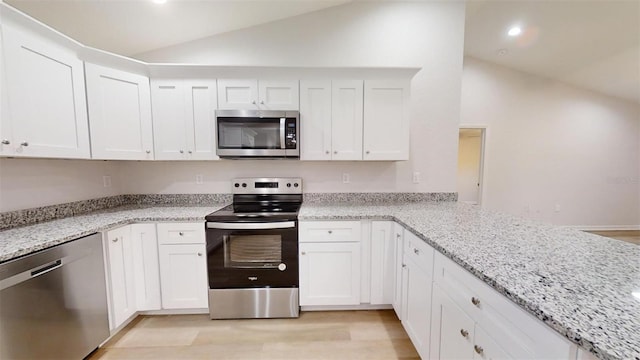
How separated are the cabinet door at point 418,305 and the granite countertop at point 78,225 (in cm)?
171

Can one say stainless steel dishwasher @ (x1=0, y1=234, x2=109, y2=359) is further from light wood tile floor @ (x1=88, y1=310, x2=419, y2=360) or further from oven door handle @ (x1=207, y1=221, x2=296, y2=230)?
oven door handle @ (x1=207, y1=221, x2=296, y2=230)

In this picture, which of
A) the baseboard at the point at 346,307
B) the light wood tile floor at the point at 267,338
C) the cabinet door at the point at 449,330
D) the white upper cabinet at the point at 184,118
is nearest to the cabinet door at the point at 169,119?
the white upper cabinet at the point at 184,118

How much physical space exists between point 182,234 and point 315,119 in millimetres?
1555

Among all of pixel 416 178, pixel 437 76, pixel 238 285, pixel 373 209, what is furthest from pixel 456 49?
pixel 238 285

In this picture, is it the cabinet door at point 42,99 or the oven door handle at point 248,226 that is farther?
the oven door handle at point 248,226

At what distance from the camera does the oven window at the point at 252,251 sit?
1926 millimetres

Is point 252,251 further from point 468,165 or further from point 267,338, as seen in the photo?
point 468,165

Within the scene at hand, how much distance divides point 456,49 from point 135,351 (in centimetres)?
395

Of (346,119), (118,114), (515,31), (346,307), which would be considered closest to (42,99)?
(118,114)

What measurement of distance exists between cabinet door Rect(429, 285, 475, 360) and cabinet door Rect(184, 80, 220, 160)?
2.10 metres

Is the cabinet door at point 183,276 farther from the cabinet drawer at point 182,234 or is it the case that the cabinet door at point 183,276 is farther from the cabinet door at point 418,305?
the cabinet door at point 418,305

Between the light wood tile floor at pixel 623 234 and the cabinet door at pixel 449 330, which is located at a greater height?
the cabinet door at pixel 449 330

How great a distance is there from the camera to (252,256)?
1.94m

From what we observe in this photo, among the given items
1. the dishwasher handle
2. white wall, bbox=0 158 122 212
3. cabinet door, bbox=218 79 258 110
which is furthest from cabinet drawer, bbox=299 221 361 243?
white wall, bbox=0 158 122 212
